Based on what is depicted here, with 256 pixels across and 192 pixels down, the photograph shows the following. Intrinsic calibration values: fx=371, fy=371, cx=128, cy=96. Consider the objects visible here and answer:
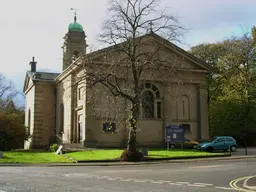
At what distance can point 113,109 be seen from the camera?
134 ft

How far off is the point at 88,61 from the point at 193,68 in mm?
19721

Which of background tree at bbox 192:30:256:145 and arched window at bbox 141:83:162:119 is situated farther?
background tree at bbox 192:30:256:145

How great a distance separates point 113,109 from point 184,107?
9.71m

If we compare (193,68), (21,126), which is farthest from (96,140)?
(193,68)

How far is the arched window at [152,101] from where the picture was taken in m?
44.0

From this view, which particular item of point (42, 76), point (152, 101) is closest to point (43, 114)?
point (42, 76)

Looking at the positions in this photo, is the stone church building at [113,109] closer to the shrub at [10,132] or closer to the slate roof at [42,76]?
the slate roof at [42,76]

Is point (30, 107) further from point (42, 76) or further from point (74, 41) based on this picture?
point (74, 41)

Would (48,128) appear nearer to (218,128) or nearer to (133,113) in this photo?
(218,128)

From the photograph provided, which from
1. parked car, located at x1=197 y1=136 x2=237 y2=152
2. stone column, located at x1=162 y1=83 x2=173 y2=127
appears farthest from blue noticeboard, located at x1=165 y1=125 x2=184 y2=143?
stone column, located at x1=162 y1=83 x2=173 y2=127

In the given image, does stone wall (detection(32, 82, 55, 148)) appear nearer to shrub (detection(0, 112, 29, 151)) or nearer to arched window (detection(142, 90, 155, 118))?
shrub (detection(0, 112, 29, 151))

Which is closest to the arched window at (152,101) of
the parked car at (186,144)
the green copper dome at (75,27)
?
the parked car at (186,144)

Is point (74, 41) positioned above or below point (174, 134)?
above

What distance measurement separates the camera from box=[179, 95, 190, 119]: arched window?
45.3 meters
